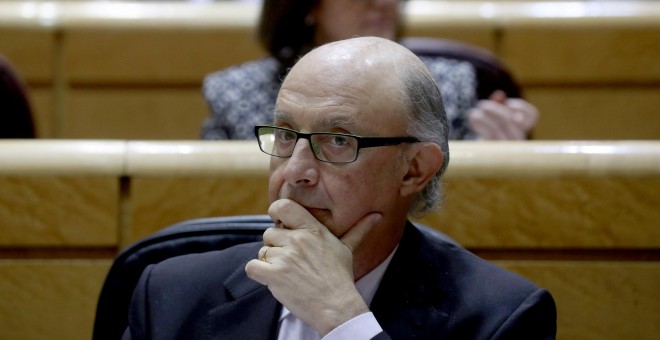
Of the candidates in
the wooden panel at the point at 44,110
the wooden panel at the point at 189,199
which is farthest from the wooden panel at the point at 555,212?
the wooden panel at the point at 44,110

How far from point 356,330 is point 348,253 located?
0.07m

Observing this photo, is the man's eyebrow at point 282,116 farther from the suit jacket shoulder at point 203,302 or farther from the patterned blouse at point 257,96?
the patterned blouse at point 257,96

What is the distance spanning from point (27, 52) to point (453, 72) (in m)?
0.87

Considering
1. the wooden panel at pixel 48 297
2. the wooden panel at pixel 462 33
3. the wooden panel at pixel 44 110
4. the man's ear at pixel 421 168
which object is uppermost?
the man's ear at pixel 421 168

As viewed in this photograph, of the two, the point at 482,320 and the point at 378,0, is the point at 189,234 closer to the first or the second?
the point at 482,320

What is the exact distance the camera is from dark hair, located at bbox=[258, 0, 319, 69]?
154 cm

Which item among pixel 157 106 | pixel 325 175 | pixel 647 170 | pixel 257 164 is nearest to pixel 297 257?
pixel 325 175

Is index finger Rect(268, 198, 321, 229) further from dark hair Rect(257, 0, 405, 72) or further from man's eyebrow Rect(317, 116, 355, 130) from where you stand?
dark hair Rect(257, 0, 405, 72)

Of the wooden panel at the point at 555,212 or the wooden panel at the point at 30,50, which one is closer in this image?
the wooden panel at the point at 555,212

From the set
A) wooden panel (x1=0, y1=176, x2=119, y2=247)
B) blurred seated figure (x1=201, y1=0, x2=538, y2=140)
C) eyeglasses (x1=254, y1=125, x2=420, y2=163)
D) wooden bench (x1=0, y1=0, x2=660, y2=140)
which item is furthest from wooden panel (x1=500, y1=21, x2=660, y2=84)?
eyeglasses (x1=254, y1=125, x2=420, y2=163)

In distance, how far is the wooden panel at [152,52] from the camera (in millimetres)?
1911

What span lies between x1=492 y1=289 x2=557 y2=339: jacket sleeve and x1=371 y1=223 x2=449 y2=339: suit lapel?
0.05 meters

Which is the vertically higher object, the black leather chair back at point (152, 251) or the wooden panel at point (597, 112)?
the black leather chair back at point (152, 251)

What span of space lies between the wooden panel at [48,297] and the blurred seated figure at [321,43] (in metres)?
0.41
